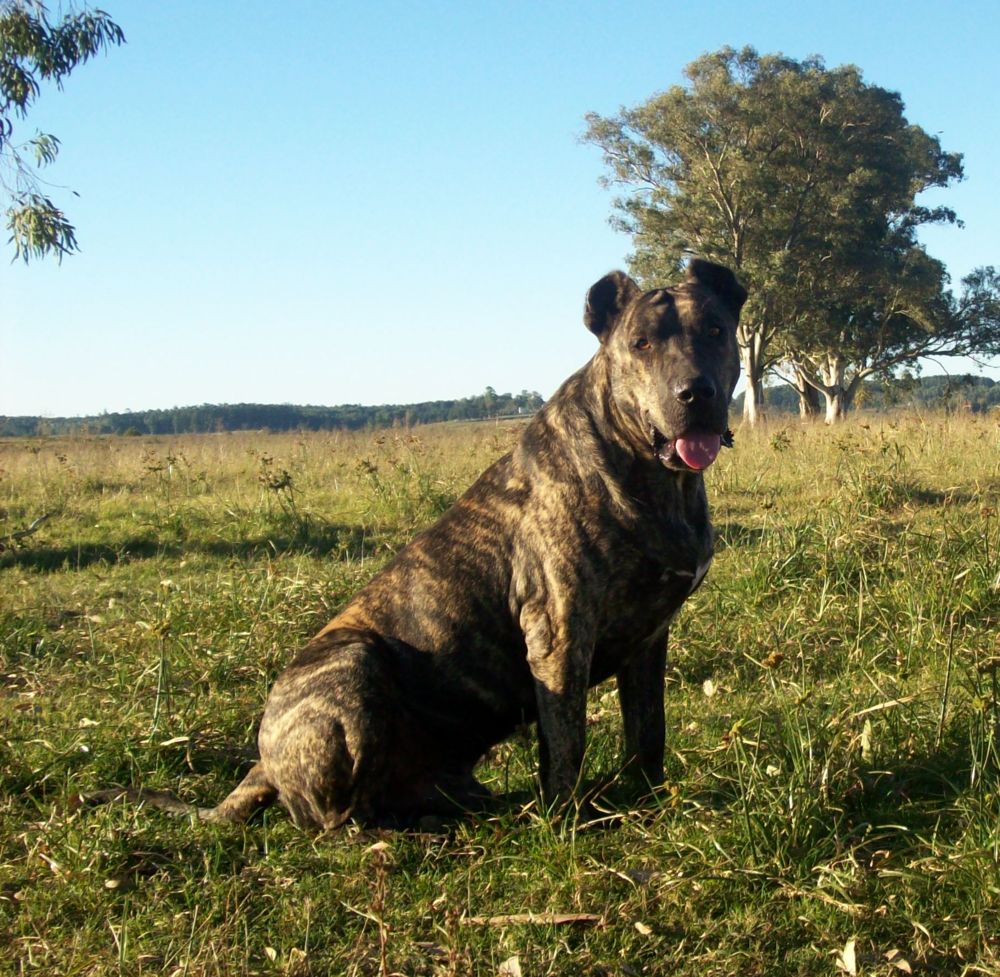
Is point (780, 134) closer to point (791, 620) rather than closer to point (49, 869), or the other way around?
point (791, 620)

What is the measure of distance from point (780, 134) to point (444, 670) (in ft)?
113

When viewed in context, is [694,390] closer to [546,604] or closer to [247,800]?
[546,604]

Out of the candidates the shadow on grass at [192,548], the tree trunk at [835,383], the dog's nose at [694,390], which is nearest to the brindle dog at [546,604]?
the dog's nose at [694,390]

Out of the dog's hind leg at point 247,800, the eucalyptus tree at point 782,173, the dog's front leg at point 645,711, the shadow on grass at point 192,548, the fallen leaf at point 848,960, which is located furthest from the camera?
the eucalyptus tree at point 782,173

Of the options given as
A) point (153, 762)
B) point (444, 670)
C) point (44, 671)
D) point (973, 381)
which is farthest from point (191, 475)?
point (973, 381)

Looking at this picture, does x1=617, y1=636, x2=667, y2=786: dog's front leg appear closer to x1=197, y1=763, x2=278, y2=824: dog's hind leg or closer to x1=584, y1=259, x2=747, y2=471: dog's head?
x1=584, y1=259, x2=747, y2=471: dog's head

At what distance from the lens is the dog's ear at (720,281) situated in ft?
12.9

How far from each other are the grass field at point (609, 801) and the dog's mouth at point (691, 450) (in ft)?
2.75

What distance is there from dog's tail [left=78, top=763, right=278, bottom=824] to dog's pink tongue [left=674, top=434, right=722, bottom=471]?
1820 mm

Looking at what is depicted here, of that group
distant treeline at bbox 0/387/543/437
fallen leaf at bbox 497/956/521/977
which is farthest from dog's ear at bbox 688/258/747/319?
distant treeline at bbox 0/387/543/437

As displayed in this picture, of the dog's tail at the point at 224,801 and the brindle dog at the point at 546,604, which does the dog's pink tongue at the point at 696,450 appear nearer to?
the brindle dog at the point at 546,604

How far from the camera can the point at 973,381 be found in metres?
37.1

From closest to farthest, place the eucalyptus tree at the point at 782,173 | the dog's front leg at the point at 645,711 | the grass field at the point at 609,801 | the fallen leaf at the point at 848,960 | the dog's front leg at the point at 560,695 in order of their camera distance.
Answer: the fallen leaf at the point at 848,960, the grass field at the point at 609,801, the dog's front leg at the point at 560,695, the dog's front leg at the point at 645,711, the eucalyptus tree at the point at 782,173

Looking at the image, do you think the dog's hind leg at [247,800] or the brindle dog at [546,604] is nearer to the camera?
the brindle dog at [546,604]
